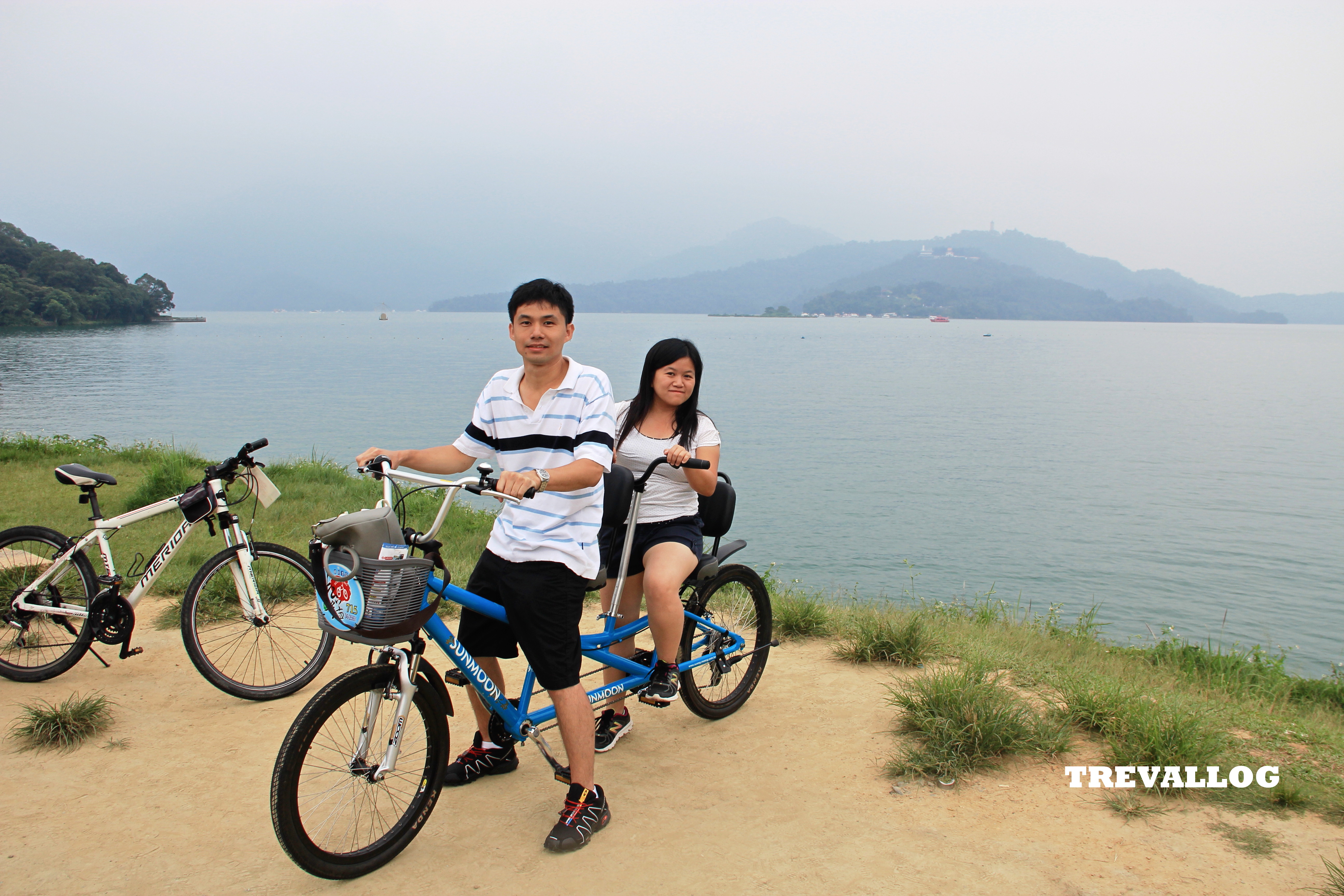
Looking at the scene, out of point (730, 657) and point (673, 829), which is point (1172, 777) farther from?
point (673, 829)

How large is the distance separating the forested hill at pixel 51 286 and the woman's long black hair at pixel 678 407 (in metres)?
98.9

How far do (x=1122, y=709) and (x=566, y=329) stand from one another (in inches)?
135

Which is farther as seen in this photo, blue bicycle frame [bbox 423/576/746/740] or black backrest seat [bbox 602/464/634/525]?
black backrest seat [bbox 602/464/634/525]

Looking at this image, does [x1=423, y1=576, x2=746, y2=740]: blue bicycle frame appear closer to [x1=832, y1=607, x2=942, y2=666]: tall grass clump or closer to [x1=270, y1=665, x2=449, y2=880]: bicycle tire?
[x1=270, y1=665, x2=449, y2=880]: bicycle tire

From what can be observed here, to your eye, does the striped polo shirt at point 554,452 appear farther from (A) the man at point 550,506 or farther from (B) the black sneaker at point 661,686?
(B) the black sneaker at point 661,686

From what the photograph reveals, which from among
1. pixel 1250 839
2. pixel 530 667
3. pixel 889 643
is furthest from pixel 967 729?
pixel 530 667

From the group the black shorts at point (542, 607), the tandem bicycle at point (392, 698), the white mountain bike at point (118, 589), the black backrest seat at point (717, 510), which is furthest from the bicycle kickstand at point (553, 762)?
the white mountain bike at point (118, 589)

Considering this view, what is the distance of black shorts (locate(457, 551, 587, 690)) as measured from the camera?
3.29 m

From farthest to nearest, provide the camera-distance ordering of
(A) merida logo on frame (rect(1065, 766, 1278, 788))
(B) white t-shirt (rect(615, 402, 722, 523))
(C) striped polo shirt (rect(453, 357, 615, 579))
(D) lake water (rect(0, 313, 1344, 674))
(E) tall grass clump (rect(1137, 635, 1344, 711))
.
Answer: (D) lake water (rect(0, 313, 1344, 674)) → (E) tall grass clump (rect(1137, 635, 1344, 711)) → (B) white t-shirt (rect(615, 402, 722, 523)) → (A) merida logo on frame (rect(1065, 766, 1278, 788)) → (C) striped polo shirt (rect(453, 357, 615, 579))

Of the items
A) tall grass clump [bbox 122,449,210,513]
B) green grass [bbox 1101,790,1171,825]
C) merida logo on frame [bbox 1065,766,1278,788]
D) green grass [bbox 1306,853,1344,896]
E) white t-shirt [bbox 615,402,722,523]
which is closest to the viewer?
green grass [bbox 1306,853,1344,896]

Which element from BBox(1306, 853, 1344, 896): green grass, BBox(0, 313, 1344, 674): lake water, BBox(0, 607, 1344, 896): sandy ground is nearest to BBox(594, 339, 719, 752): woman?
BBox(0, 607, 1344, 896): sandy ground

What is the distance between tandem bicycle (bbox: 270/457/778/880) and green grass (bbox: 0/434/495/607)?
257 cm

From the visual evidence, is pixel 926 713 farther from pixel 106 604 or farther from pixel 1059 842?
pixel 106 604

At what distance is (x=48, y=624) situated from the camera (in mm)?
5117
